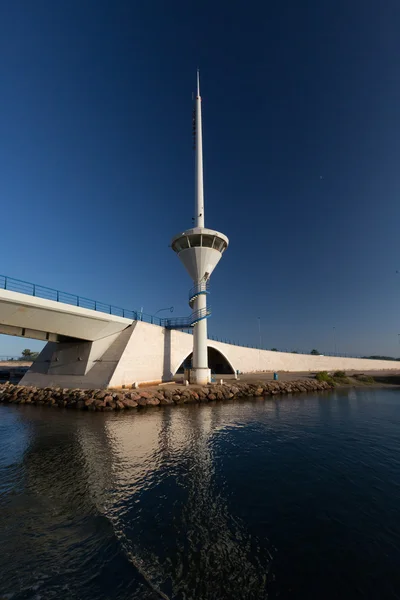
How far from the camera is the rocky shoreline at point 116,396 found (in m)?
24.2

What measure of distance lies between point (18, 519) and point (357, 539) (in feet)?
30.8

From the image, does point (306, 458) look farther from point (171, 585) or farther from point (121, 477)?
point (171, 585)

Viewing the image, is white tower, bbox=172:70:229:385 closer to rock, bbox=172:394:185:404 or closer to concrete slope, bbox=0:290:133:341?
rock, bbox=172:394:185:404

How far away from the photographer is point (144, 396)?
26.0 meters

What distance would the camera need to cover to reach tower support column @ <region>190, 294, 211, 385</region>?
115 feet

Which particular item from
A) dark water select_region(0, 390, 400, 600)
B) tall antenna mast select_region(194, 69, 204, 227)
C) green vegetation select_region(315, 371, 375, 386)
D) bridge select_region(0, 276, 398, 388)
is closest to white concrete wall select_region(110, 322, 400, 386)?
bridge select_region(0, 276, 398, 388)

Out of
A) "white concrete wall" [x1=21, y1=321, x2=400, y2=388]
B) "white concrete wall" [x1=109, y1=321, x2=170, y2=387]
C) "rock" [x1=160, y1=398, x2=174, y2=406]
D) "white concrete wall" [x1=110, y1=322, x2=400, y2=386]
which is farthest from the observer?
"white concrete wall" [x1=110, y1=322, x2=400, y2=386]

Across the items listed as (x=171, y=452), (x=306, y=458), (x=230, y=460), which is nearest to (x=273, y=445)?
(x=306, y=458)

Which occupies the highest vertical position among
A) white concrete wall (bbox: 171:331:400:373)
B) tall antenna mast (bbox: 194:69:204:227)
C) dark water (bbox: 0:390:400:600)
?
tall antenna mast (bbox: 194:69:204:227)

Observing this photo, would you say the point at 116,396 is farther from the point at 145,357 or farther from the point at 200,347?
the point at 200,347

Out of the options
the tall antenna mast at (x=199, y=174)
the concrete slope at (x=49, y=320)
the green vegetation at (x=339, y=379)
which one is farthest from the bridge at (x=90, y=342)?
the green vegetation at (x=339, y=379)

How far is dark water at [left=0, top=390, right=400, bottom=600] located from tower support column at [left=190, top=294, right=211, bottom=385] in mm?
18926

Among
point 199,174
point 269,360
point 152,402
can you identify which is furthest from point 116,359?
point 269,360

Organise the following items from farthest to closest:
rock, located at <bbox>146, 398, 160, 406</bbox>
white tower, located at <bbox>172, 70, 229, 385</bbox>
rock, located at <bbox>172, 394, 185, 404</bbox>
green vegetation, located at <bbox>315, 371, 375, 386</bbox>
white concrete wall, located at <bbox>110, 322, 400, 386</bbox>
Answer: green vegetation, located at <bbox>315, 371, 375, 386</bbox> < white tower, located at <bbox>172, 70, 229, 385</bbox> < white concrete wall, located at <bbox>110, 322, 400, 386</bbox> < rock, located at <bbox>172, 394, 185, 404</bbox> < rock, located at <bbox>146, 398, 160, 406</bbox>
